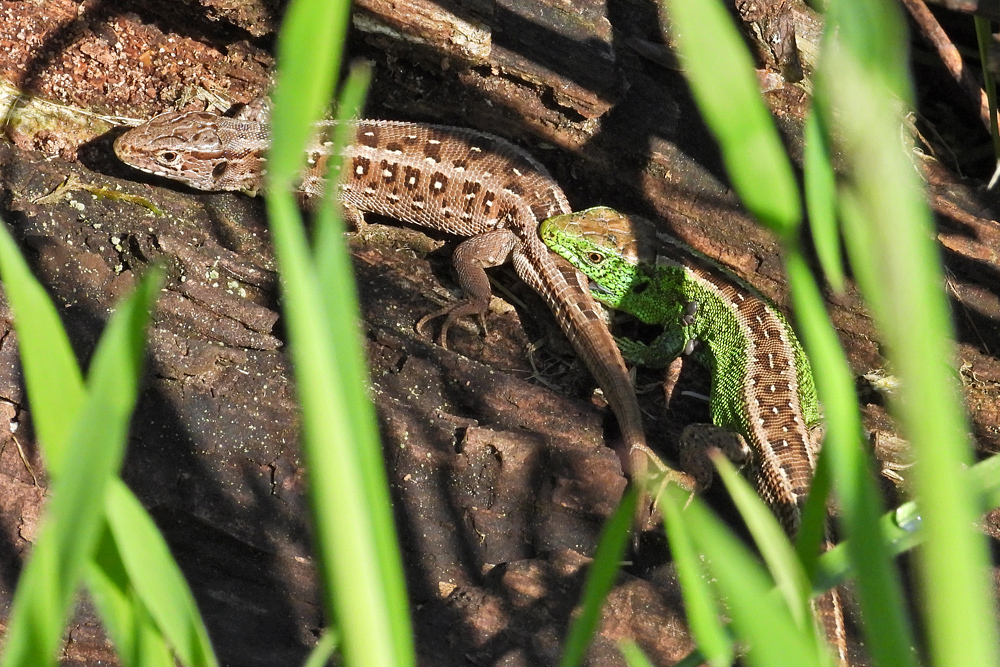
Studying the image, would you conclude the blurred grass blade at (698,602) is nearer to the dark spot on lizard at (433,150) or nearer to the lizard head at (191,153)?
the lizard head at (191,153)

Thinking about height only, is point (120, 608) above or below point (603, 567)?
below

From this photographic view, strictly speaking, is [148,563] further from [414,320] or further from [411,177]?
[411,177]

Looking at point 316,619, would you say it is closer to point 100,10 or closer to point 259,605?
point 259,605

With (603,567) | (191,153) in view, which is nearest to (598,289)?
(191,153)

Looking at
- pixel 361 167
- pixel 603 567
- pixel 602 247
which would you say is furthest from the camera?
pixel 361 167

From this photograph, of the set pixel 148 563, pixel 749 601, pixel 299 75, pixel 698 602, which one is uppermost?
pixel 299 75

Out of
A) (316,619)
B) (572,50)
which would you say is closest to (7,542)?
(316,619)

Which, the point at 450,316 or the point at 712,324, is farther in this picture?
the point at 712,324

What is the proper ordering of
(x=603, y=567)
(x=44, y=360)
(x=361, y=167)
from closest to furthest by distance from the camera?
(x=44, y=360) < (x=603, y=567) < (x=361, y=167)
